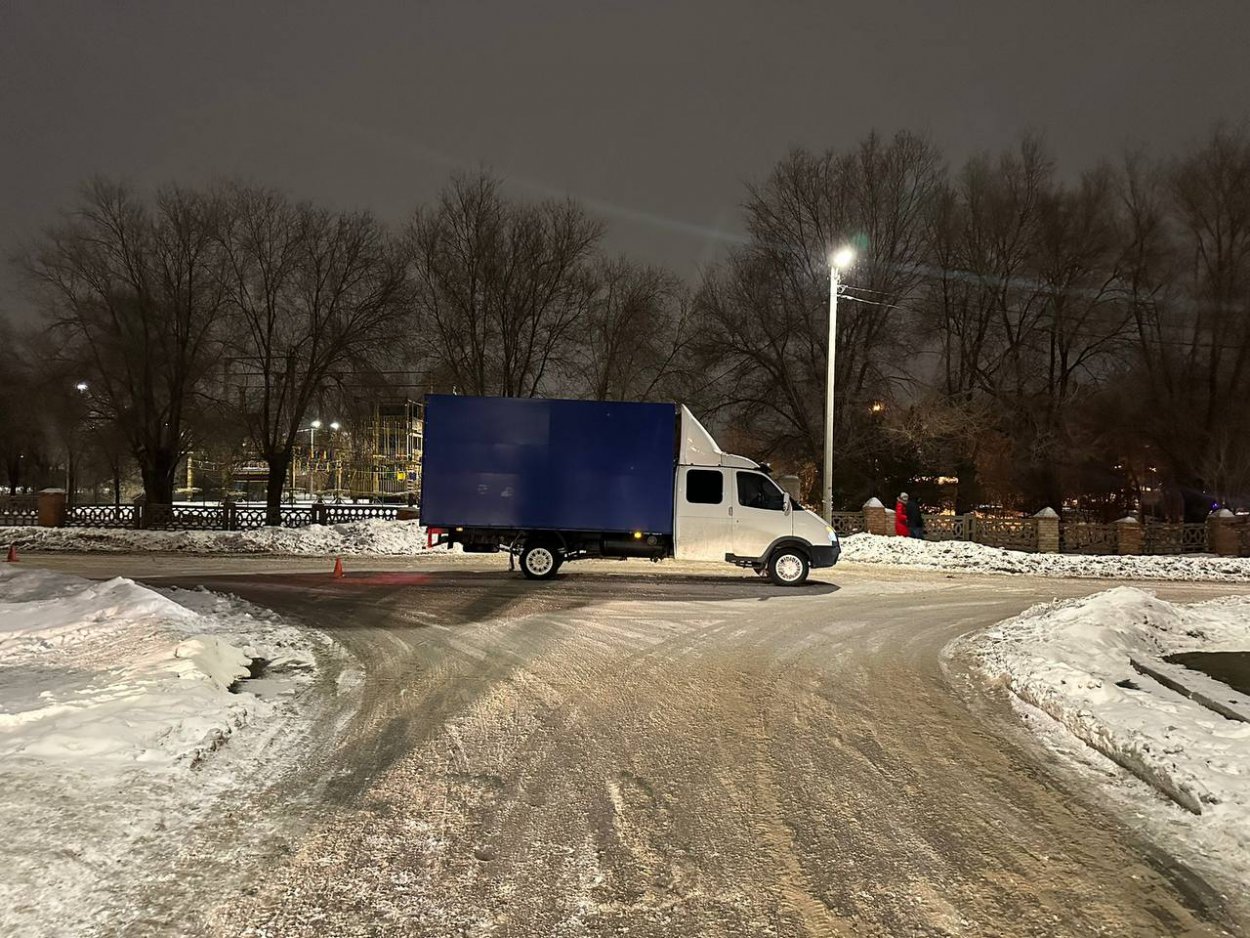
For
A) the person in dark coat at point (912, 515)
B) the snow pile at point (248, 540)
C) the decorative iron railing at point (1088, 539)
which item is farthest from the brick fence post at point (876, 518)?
the snow pile at point (248, 540)

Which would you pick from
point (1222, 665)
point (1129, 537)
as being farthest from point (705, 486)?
point (1129, 537)

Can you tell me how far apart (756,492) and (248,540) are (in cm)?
1695

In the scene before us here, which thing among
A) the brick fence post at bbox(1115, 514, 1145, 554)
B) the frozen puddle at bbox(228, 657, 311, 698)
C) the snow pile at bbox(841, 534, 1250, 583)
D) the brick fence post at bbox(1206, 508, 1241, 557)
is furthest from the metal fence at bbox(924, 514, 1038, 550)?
the frozen puddle at bbox(228, 657, 311, 698)

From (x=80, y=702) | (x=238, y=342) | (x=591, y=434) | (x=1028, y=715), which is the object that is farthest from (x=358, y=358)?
(x=1028, y=715)

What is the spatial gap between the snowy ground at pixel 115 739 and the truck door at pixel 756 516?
344 inches

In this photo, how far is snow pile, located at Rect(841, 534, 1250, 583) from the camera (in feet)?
70.0

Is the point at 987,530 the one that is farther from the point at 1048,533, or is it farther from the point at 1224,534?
the point at 1224,534

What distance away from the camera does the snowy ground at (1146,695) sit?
4551 millimetres

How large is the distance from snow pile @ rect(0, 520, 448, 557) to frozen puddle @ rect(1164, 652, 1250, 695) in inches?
738

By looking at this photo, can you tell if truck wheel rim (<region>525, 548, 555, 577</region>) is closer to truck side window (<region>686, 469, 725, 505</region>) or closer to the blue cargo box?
the blue cargo box

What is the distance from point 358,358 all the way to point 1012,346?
29.7 meters

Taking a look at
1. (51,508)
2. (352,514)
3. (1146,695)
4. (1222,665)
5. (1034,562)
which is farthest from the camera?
(352,514)

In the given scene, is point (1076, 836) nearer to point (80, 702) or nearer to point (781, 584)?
point (80, 702)

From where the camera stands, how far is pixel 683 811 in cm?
467
